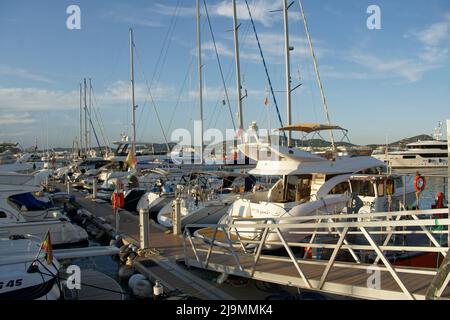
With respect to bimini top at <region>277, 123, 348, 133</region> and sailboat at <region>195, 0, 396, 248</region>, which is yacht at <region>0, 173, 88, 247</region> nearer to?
sailboat at <region>195, 0, 396, 248</region>

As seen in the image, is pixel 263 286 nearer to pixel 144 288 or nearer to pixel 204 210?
pixel 144 288

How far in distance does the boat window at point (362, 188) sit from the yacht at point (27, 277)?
10093 mm

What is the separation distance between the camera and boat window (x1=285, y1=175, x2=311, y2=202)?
13.7m

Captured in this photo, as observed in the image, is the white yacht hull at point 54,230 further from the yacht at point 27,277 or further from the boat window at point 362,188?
the boat window at point 362,188

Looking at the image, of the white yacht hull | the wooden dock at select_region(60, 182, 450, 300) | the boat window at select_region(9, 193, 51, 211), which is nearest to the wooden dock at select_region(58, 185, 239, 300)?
the wooden dock at select_region(60, 182, 450, 300)

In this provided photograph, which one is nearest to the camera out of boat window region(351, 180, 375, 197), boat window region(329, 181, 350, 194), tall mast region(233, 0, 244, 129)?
boat window region(351, 180, 375, 197)

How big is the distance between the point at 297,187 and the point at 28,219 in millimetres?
10698

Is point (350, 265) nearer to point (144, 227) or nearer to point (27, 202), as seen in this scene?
point (144, 227)

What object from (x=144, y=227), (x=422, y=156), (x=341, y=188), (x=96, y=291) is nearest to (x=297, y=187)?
(x=341, y=188)

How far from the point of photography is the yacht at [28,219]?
13.3 meters

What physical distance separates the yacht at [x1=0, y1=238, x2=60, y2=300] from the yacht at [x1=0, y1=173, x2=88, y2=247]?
5659mm

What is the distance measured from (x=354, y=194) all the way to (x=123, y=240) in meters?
7.99

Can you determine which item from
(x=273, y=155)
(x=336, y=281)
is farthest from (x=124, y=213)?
(x=336, y=281)
